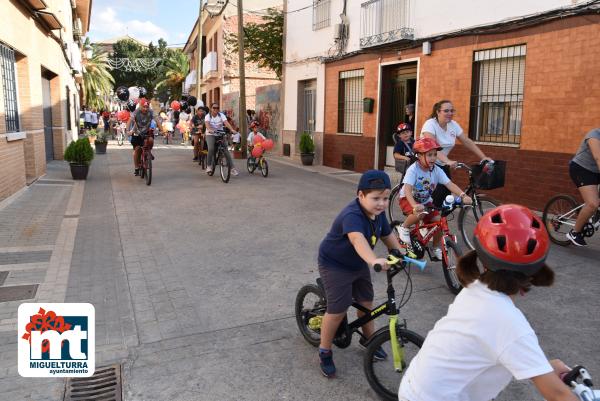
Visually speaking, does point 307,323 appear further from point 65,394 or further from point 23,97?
point 23,97

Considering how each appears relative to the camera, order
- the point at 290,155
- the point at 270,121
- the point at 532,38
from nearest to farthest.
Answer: the point at 532,38
the point at 290,155
the point at 270,121

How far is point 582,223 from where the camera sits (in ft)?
21.0

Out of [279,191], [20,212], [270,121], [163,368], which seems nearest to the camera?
[163,368]

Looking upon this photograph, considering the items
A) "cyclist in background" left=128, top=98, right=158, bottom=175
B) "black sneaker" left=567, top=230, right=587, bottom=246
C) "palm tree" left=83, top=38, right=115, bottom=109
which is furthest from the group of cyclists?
"palm tree" left=83, top=38, right=115, bottom=109

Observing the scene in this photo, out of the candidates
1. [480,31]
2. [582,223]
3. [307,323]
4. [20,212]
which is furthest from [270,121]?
[307,323]

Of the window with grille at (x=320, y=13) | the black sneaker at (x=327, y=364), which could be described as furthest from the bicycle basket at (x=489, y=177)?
the window with grille at (x=320, y=13)

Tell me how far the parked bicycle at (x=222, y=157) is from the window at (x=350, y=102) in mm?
4485

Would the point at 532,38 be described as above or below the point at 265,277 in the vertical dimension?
above

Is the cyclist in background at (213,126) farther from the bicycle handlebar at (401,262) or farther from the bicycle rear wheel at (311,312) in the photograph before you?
the bicycle handlebar at (401,262)

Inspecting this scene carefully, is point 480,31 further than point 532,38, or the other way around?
point 480,31

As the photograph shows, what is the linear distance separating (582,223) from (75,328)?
5790 millimetres

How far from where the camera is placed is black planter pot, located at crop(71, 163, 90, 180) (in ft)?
39.8

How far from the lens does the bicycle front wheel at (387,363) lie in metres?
3.01

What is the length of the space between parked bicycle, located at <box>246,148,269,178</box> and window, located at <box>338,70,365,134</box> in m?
3.30
